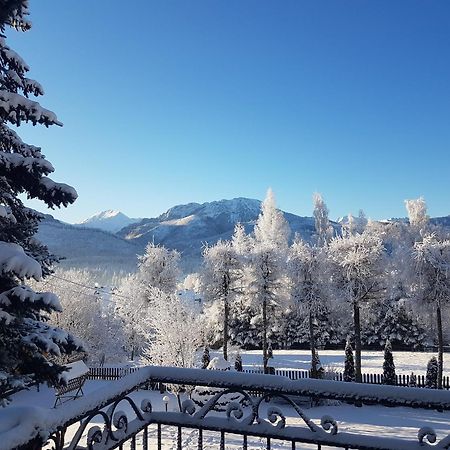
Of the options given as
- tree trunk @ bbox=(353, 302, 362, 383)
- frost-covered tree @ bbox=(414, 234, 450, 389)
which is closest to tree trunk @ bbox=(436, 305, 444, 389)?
frost-covered tree @ bbox=(414, 234, 450, 389)

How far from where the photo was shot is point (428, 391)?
2396mm

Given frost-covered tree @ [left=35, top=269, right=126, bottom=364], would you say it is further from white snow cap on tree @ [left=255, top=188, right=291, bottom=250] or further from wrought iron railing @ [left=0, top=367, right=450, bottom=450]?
wrought iron railing @ [left=0, top=367, right=450, bottom=450]

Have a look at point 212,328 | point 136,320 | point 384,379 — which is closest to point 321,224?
point 212,328

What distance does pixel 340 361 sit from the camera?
80.5ft

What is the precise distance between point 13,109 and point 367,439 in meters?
5.64

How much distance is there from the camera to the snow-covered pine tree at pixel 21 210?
16.7 feet

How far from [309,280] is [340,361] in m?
6.21

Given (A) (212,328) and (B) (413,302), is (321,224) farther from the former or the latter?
(B) (413,302)

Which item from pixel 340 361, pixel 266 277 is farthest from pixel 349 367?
pixel 266 277

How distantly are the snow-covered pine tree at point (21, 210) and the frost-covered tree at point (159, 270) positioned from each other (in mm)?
22290

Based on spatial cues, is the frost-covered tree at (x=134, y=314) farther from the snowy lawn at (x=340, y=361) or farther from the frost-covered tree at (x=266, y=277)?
the frost-covered tree at (x=266, y=277)

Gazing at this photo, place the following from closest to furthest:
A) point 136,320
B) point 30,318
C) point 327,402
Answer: point 30,318
point 327,402
point 136,320

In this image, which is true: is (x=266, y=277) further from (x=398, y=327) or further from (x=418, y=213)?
(x=418, y=213)

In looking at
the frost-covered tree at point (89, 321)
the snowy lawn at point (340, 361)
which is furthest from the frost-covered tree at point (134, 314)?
the snowy lawn at point (340, 361)
